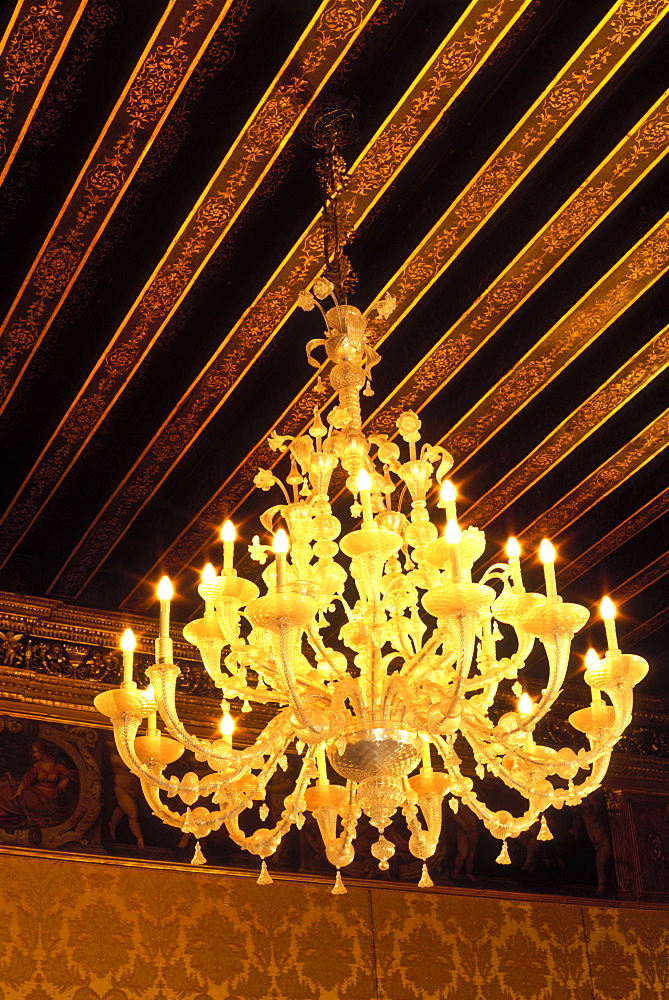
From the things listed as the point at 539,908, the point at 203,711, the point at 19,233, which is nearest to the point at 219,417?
the point at 19,233

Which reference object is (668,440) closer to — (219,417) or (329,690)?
(219,417)

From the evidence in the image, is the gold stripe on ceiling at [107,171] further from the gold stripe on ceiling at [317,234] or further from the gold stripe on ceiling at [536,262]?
the gold stripe on ceiling at [536,262]

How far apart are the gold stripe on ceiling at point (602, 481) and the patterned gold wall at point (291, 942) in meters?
2.28

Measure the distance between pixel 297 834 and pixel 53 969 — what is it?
163 centimetres

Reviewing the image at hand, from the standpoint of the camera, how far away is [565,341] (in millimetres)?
5352

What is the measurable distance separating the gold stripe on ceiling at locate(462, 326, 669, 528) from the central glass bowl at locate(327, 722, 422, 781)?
2605 mm

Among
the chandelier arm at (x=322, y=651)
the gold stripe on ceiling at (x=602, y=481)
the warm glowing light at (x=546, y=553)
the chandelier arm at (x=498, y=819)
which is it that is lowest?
the chandelier arm at (x=498, y=819)

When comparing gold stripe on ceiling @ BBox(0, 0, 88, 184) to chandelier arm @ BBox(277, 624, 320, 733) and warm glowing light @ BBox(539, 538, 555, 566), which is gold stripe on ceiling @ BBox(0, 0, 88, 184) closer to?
chandelier arm @ BBox(277, 624, 320, 733)

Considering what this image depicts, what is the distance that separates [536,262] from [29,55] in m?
2.14

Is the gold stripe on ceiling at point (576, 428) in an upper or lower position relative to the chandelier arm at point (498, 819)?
upper

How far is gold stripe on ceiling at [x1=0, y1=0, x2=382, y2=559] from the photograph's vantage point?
3.97 metres

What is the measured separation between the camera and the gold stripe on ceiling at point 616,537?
658 centimetres

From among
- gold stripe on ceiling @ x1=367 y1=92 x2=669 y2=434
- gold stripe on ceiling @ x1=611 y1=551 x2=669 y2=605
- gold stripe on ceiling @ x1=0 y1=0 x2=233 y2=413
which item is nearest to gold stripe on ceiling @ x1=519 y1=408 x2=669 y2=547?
gold stripe on ceiling @ x1=611 y1=551 x2=669 y2=605

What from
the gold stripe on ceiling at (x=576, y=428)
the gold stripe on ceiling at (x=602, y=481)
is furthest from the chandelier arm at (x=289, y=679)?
the gold stripe on ceiling at (x=602, y=481)
